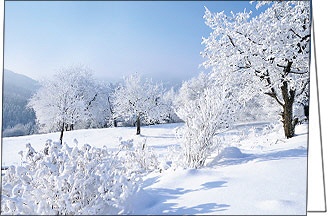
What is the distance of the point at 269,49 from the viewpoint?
3.57m

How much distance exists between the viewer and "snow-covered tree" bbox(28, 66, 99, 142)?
310cm

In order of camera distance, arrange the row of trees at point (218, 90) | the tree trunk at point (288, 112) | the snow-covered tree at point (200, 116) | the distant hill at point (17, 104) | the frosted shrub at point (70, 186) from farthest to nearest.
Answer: the tree trunk at point (288, 112), the snow-covered tree at point (200, 116), the row of trees at point (218, 90), the distant hill at point (17, 104), the frosted shrub at point (70, 186)

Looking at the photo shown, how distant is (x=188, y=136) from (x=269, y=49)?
124 cm

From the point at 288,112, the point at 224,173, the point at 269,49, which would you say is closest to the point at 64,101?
the point at 224,173

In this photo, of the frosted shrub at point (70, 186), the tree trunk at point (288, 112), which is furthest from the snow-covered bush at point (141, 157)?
the tree trunk at point (288, 112)

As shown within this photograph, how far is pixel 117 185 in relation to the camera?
2500 millimetres

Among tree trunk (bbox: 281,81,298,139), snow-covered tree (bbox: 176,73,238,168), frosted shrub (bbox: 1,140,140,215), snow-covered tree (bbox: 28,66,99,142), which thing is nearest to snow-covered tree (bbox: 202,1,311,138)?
tree trunk (bbox: 281,81,298,139)

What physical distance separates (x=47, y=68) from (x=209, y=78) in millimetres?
1508

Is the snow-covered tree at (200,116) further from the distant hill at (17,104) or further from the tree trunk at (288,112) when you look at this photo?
the distant hill at (17,104)

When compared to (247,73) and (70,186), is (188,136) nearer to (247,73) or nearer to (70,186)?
(247,73)

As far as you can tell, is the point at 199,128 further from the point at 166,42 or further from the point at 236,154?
the point at 166,42

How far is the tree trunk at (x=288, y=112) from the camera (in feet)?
12.0

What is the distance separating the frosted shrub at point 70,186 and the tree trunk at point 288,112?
6.19 ft

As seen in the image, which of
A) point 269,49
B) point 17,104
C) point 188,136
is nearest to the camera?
point 17,104
